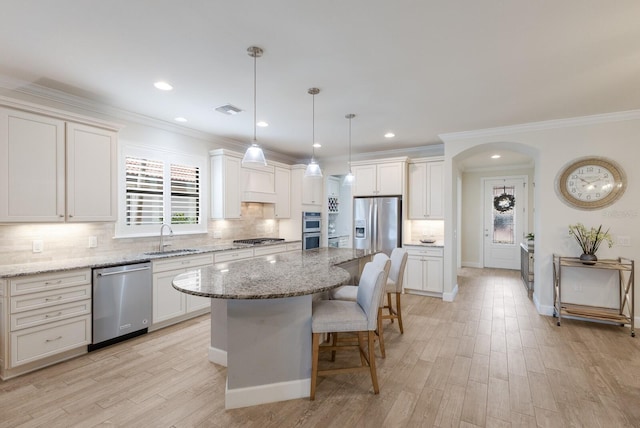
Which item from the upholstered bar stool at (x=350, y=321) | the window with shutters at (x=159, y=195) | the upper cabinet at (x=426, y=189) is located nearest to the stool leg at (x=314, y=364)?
A: the upholstered bar stool at (x=350, y=321)

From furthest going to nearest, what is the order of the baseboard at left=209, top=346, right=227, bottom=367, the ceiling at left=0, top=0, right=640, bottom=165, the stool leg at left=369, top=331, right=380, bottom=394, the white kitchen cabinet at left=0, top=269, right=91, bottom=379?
1. the baseboard at left=209, top=346, right=227, bottom=367
2. the white kitchen cabinet at left=0, top=269, right=91, bottom=379
3. the stool leg at left=369, top=331, right=380, bottom=394
4. the ceiling at left=0, top=0, right=640, bottom=165

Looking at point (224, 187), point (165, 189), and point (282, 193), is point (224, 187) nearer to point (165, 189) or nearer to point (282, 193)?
point (165, 189)

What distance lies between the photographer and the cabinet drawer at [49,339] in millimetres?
2588

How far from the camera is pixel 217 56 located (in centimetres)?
252

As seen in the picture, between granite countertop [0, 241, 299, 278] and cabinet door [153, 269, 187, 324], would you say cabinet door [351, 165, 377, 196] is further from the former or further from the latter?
cabinet door [153, 269, 187, 324]

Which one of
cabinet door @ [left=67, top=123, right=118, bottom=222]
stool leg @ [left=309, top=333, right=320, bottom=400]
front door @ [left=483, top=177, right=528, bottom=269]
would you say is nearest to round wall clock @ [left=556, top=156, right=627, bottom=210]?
front door @ [left=483, top=177, right=528, bottom=269]

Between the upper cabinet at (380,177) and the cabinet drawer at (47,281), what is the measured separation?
429cm

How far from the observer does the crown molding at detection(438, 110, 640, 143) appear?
12.5ft

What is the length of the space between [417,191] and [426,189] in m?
0.16

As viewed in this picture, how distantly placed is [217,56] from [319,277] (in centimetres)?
198

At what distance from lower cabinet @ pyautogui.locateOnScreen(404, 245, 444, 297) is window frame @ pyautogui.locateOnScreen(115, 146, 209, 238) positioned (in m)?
3.52

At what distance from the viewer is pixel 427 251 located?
522cm

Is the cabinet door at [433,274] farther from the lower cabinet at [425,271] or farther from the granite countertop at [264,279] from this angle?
the granite countertop at [264,279]

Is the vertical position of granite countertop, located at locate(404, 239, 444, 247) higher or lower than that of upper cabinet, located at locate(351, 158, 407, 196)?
Result: lower
